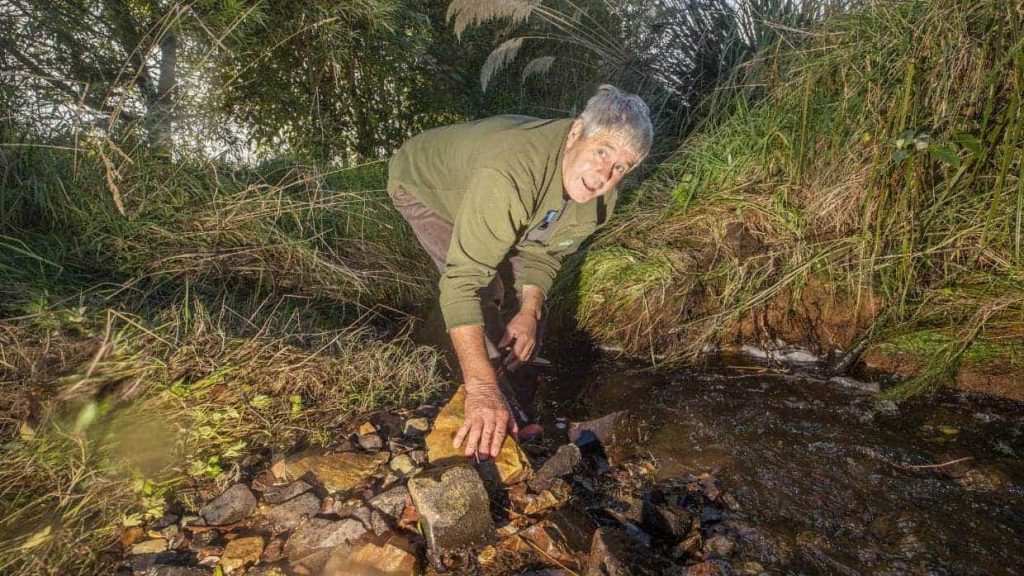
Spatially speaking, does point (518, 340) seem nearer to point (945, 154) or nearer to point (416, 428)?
point (416, 428)

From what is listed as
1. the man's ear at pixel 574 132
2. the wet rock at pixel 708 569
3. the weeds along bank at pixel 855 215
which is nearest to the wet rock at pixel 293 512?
the wet rock at pixel 708 569

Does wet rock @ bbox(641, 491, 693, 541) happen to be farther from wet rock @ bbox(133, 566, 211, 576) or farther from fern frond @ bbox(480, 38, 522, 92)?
fern frond @ bbox(480, 38, 522, 92)

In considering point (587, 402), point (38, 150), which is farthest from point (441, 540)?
point (38, 150)

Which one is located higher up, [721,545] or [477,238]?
[477,238]

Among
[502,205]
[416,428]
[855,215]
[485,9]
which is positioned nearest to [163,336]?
[416,428]

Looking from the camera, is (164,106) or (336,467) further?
(164,106)

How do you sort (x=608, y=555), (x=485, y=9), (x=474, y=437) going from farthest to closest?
(x=485, y=9), (x=474, y=437), (x=608, y=555)

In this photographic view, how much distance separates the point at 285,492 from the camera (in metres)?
1.74

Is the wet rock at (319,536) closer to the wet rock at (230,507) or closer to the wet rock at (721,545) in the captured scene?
the wet rock at (230,507)

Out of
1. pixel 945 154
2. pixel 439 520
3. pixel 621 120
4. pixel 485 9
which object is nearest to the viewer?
pixel 439 520

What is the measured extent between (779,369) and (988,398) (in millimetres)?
773

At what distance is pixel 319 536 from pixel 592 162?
58.5 inches

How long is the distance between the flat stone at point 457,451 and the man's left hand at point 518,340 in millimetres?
475

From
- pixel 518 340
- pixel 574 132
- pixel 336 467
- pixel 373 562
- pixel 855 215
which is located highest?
pixel 574 132
